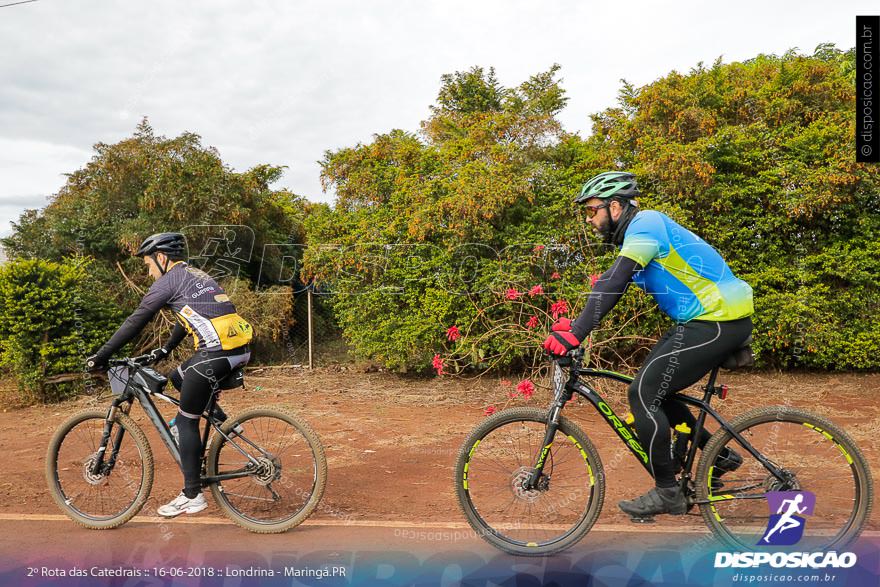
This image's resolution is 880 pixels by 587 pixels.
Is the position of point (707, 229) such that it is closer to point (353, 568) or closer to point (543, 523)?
point (543, 523)

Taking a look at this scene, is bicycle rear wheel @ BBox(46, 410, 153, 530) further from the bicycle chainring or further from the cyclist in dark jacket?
the bicycle chainring

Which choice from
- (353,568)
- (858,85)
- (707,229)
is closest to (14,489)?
(353,568)

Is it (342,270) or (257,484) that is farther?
(342,270)

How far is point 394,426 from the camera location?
6805 millimetres

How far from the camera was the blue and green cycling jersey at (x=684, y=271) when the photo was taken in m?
3.29

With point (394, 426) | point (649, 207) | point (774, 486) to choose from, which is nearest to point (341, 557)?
point (774, 486)

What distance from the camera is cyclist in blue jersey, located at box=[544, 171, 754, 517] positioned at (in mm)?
3277

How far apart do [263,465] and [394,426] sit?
2969 millimetres

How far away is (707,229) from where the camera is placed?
27.7 feet

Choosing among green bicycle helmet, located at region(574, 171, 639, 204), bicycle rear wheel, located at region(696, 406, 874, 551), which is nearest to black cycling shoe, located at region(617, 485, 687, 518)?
bicycle rear wheel, located at region(696, 406, 874, 551)

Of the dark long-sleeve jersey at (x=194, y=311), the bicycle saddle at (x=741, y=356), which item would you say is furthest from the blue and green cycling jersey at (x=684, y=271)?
the dark long-sleeve jersey at (x=194, y=311)

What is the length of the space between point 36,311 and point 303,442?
6.20 metres

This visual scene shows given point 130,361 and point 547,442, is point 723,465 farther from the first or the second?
point 130,361

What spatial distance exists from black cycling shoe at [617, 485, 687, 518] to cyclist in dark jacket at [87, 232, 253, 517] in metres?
2.68
